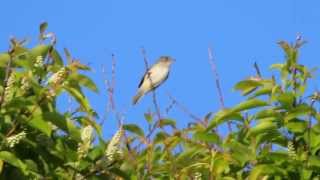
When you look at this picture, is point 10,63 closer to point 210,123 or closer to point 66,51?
point 66,51

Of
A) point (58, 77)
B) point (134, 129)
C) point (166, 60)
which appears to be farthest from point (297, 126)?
point (166, 60)

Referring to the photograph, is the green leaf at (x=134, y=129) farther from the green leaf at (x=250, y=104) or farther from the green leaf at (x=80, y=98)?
the green leaf at (x=250, y=104)

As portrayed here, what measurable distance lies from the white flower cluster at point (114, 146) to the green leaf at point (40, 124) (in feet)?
0.87

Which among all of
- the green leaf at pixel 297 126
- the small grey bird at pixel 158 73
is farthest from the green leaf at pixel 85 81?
the small grey bird at pixel 158 73

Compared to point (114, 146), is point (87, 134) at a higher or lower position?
higher

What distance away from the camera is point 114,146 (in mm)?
3516

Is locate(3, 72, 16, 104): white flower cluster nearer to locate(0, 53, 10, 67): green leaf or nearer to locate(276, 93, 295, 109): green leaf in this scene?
locate(0, 53, 10, 67): green leaf

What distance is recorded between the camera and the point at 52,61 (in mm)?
3920

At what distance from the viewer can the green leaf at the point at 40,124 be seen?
3.44 meters

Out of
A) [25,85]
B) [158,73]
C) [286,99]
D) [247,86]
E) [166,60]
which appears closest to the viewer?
[25,85]

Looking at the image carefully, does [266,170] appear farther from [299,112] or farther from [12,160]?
[12,160]

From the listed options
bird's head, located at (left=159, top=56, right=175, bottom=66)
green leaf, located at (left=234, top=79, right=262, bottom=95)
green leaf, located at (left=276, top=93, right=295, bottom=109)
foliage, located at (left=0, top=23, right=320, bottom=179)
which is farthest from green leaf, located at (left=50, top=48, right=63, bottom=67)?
bird's head, located at (left=159, top=56, right=175, bottom=66)

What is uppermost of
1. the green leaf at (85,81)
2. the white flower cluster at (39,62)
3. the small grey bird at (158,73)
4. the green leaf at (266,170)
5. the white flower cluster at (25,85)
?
the small grey bird at (158,73)

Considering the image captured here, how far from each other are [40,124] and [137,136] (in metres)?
0.56
